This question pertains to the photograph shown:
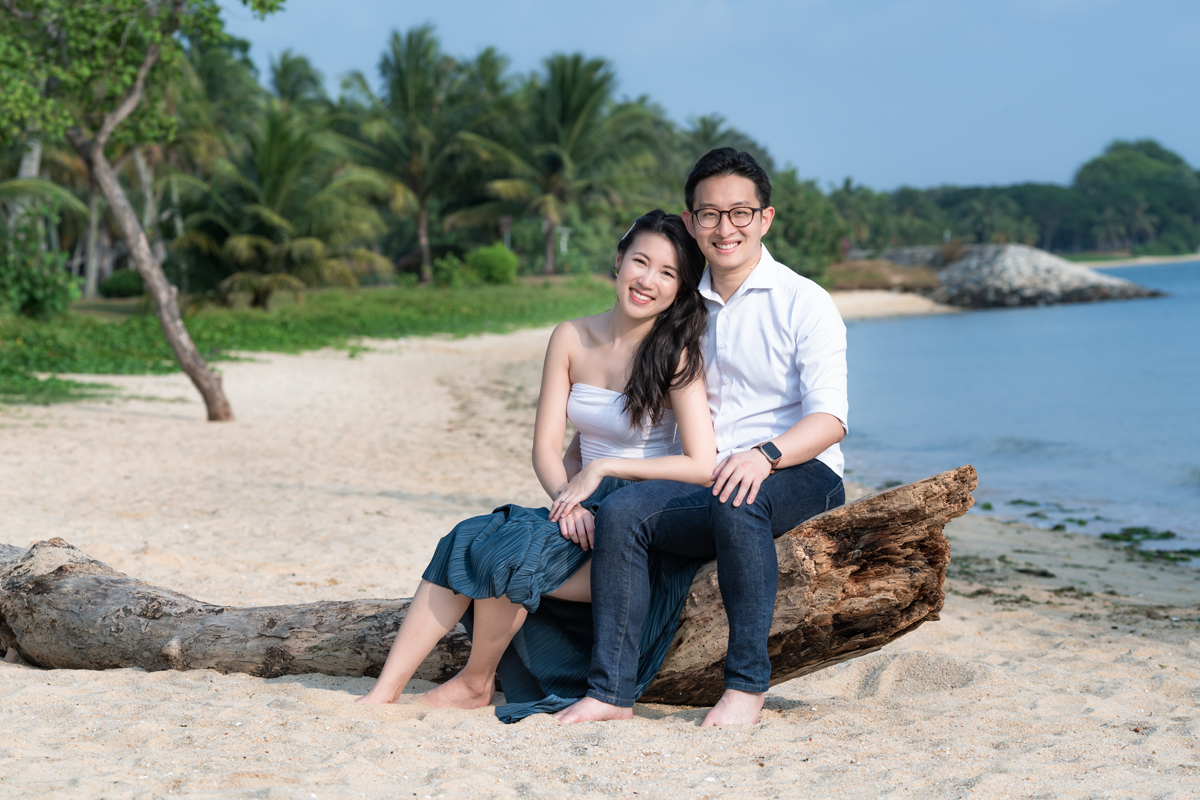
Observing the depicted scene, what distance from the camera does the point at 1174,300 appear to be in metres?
49.5

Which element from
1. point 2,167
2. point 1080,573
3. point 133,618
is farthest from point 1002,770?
point 2,167

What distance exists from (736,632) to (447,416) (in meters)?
8.93

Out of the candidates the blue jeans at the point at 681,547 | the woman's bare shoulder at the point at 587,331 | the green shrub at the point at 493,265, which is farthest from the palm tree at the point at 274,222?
the blue jeans at the point at 681,547

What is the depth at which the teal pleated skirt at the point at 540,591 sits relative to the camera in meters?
2.90

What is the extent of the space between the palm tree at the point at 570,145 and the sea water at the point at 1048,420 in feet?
34.4

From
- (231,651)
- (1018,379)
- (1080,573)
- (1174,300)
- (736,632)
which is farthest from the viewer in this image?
(1174,300)

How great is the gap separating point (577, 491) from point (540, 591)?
0.33 meters

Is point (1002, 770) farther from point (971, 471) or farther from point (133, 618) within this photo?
point (133, 618)

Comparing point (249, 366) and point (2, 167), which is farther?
point (2, 167)

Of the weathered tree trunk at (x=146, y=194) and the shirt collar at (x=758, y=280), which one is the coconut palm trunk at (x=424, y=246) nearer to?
the weathered tree trunk at (x=146, y=194)

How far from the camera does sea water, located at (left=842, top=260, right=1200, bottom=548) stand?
31.1 ft

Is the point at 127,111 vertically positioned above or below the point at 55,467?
above

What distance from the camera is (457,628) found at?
11.0ft

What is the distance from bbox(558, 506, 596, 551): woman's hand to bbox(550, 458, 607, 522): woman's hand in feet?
0.09
